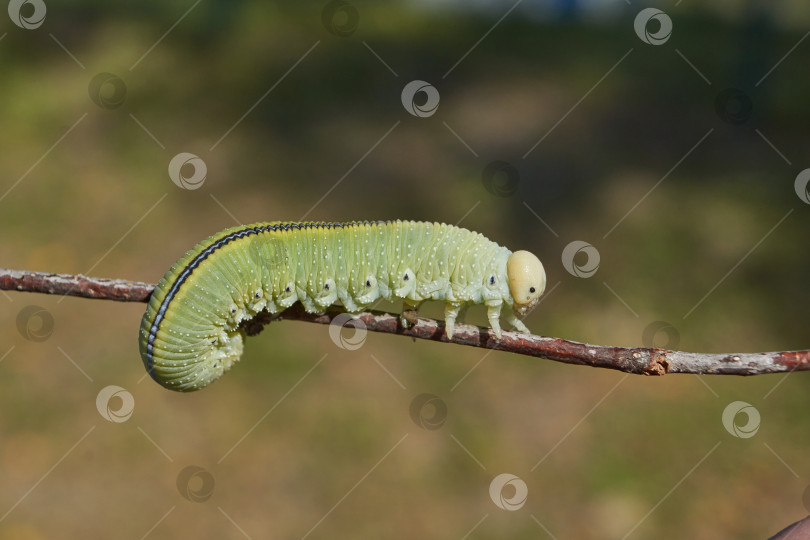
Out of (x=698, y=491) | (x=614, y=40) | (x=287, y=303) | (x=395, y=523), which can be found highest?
(x=614, y=40)

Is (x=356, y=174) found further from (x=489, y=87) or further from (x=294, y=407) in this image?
(x=294, y=407)

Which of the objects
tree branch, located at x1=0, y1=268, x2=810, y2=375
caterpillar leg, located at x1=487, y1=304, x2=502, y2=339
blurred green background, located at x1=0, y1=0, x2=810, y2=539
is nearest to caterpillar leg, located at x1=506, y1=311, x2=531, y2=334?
caterpillar leg, located at x1=487, y1=304, x2=502, y2=339

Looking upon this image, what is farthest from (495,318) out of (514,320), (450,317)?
(514,320)

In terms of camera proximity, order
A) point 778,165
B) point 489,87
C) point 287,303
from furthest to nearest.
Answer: point 489,87 < point 778,165 < point 287,303

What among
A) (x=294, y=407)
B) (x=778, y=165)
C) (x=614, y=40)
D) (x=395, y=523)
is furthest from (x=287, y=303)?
(x=614, y=40)

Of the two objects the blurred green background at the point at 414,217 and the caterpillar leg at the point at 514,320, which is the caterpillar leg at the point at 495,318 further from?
the blurred green background at the point at 414,217

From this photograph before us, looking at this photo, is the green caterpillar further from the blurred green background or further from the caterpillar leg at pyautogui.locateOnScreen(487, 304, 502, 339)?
the blurred green background
